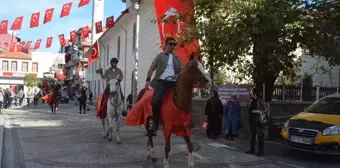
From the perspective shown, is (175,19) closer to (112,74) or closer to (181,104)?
(112,74)

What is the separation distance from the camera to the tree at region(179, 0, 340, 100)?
11.0 meters

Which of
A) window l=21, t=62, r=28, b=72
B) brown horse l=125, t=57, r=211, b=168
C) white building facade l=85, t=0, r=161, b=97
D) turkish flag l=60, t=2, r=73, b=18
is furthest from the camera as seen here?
window l=21, t=62, r=28, b=72

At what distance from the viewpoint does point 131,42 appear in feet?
91.0

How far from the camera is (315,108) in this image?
35.1 feet

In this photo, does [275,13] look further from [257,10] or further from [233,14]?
[233,14]

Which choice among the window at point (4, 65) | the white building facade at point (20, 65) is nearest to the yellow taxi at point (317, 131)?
the white building facade at point (20, 65)

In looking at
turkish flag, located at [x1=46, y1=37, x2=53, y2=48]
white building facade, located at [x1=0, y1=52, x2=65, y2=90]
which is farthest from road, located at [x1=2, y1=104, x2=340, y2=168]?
white building facade, located at [x1=0, y1=52, x2=65, y2=90]

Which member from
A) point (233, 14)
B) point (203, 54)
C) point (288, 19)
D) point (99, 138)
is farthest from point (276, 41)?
point (99, 138)

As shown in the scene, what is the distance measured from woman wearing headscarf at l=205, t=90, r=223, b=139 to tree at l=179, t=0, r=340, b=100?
145 cm

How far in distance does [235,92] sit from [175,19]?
12.1 feet

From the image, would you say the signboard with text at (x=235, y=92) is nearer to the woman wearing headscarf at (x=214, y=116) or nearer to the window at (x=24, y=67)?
the woman wearing headscarf at (x=214, y=116)

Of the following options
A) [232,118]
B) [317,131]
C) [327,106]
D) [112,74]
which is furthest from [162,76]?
[232,118]

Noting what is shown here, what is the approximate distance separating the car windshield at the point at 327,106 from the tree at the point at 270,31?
1.60 metres

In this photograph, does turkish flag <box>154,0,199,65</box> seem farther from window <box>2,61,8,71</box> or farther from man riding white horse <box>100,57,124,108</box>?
window <box>2,61,8,71</box>
